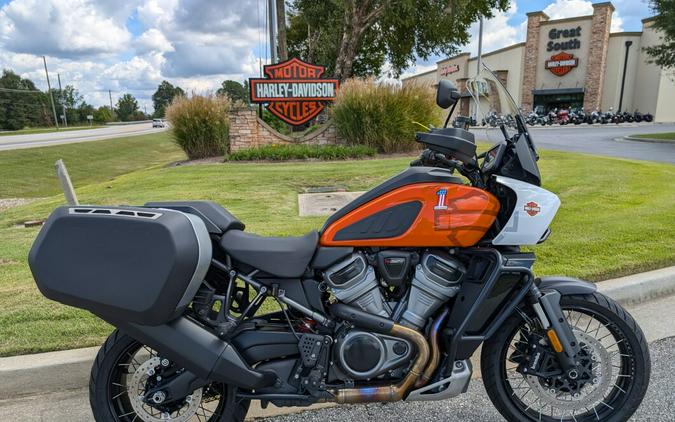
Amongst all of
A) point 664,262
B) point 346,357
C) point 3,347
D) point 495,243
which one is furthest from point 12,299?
point 664,262

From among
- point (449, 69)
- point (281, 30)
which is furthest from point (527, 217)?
point (449, 69)

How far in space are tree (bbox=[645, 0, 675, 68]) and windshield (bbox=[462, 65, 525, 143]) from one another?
1920 cm

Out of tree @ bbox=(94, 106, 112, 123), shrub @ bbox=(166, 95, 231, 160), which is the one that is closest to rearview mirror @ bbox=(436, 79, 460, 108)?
shrub @ bbox=(166, 95, 231, 160)

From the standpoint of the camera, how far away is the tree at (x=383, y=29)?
1892 cm

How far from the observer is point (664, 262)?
3.98m

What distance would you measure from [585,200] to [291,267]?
5.56m

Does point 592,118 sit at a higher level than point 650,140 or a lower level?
higher

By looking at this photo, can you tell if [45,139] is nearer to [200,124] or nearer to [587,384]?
[200,124]

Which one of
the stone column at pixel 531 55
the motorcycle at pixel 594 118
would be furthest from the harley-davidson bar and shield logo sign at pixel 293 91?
the stone column at pixel 531 55

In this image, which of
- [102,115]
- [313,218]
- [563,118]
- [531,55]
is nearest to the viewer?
[313,218]

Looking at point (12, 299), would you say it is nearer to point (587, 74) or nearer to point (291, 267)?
point (291, 267)

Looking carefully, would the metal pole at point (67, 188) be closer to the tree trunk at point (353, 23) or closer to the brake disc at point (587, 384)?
the brake disc at point (587, 384)

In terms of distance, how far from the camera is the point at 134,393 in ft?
6.91

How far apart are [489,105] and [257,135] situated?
1137 centimetres
